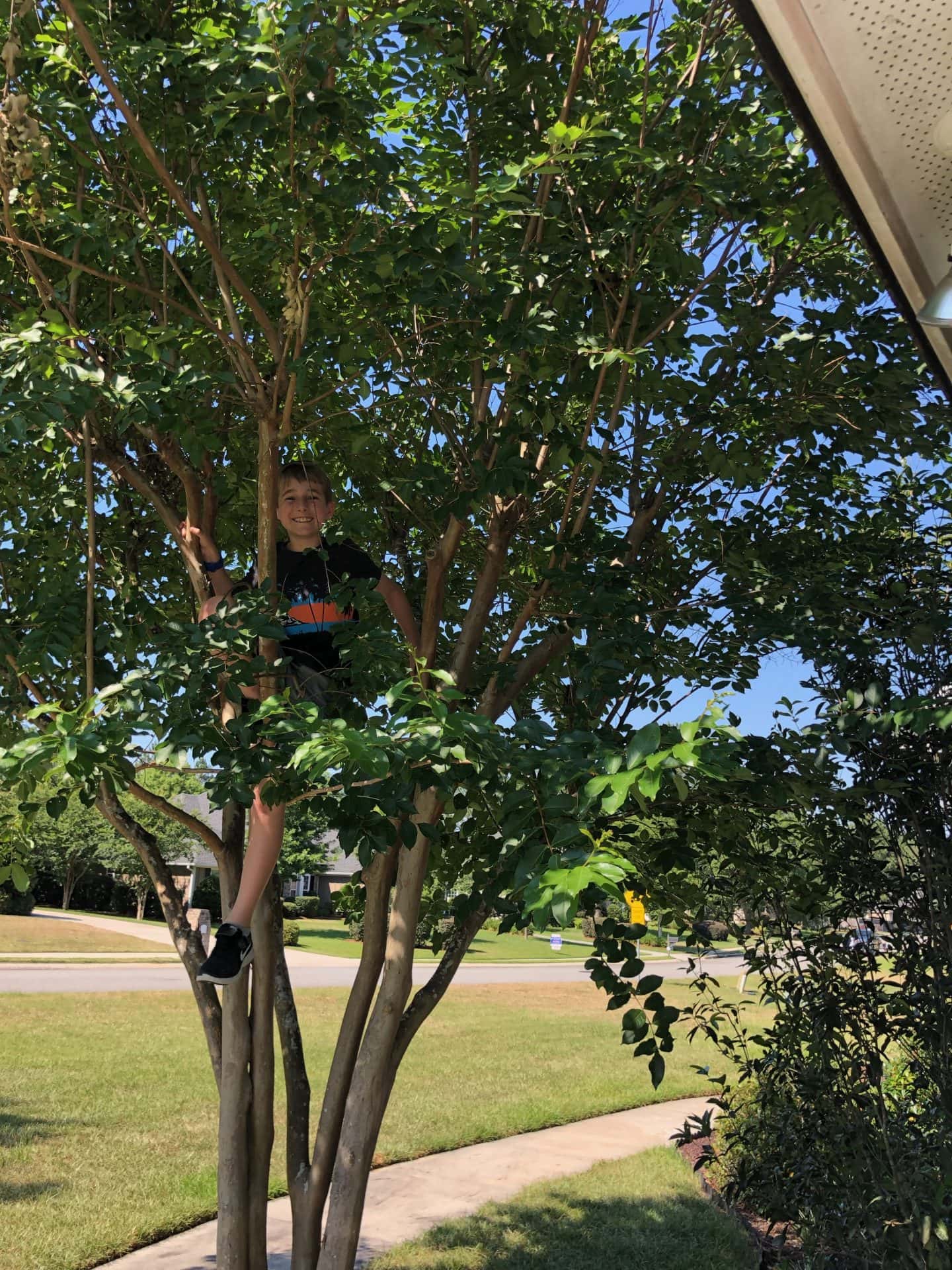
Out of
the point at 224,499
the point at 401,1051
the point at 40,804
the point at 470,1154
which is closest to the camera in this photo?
the point at 40,804

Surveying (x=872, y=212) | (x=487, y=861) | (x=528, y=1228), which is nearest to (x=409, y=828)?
(x=487, y=861)

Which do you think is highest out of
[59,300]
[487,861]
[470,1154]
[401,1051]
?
[59,300]

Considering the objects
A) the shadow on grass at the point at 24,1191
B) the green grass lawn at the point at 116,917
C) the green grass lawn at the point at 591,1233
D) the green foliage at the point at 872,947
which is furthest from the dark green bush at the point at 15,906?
the green foliage at the point at 872,947

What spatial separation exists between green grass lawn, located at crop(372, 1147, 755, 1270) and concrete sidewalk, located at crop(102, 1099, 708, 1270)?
0.20 m

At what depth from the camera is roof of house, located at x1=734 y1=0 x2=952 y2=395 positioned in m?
1.50

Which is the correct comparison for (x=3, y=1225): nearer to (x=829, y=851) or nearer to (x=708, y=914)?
(x=708, y=914)

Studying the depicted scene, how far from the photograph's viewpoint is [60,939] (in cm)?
2473

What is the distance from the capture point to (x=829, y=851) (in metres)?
3.94

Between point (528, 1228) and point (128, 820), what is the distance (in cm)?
393

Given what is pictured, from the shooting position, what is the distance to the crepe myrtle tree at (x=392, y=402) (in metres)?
2.55

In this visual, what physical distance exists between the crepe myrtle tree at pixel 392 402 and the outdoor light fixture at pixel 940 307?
2.91 feet

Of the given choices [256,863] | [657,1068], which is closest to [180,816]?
[256,863]

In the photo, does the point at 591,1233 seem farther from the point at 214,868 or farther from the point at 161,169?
the point at 214,868

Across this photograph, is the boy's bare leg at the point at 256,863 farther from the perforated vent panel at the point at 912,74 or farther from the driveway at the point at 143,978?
the driveway at the point at 143,978
